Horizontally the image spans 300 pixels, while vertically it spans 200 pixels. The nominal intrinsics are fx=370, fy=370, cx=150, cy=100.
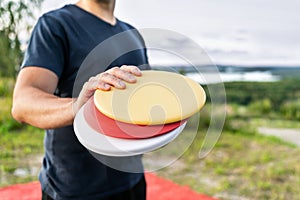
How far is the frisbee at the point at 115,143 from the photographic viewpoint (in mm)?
403

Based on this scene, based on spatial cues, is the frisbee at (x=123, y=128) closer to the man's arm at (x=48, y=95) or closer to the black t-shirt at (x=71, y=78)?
the man's arm at (x=48, y=95)

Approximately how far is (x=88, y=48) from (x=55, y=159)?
8.7 inches

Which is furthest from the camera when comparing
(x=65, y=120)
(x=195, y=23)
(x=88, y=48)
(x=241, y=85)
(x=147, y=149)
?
(x=241, y=85)

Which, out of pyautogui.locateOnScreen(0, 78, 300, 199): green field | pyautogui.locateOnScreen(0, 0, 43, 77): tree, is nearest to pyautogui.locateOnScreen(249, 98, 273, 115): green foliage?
pyautogui.locateOnScreen(0, 78, 300, 199): green field

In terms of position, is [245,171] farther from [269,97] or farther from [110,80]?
[110,80]

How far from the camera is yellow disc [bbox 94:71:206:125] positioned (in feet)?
1.39

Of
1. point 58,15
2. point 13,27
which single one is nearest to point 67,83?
point 58,15

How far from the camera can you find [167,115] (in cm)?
43

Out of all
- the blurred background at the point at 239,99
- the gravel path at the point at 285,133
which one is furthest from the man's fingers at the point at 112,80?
the gravel path at the point at 285,133

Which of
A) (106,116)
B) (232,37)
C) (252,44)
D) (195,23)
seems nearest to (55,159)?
(106,116)

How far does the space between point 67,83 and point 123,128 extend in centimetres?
30

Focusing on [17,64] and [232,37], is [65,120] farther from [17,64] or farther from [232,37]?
[17,64]

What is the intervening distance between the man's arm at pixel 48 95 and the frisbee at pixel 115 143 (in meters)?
0.06

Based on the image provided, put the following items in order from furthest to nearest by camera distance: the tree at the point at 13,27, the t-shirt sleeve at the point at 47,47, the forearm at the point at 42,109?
the tree at the point at 13,27, the t-shirt sleeve at the point at 47,47, the forearm at the point at 42,109
